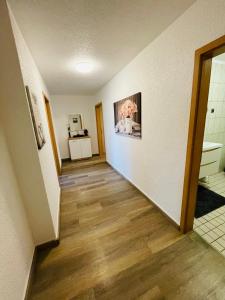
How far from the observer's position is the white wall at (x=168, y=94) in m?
1.07

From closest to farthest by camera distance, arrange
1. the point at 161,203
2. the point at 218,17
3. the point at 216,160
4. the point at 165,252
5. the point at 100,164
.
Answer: the point at 218,17 < the point at 165,252 < the point at 161,203 < the point at 216,160 < the point at 100,164

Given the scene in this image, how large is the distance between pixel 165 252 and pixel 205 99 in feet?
5.05

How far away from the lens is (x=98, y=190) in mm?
2605

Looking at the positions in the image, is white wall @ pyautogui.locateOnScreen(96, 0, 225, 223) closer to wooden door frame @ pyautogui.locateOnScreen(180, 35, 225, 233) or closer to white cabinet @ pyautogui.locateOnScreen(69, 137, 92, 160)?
wooden door frame @ pyautogui.locateOnScreen(180, 35, 225, 233)

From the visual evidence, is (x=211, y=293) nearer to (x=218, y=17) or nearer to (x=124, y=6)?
(x=218, y=17)

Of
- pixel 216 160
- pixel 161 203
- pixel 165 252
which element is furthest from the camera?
pixel 216 160

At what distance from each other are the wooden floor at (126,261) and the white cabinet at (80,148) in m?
2.60

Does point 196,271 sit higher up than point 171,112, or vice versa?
point 171,112

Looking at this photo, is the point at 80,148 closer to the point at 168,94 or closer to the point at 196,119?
the point at 168,94

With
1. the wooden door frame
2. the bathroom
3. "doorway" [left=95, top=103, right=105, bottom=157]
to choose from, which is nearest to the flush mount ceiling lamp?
the wooden door frame

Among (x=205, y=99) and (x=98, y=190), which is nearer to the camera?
(x=205, y=99)

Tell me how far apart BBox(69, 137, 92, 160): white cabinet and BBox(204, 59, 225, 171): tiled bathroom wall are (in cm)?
336

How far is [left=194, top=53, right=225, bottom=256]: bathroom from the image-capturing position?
154cm

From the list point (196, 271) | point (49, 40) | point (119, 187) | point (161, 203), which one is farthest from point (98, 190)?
point (49, 40)
